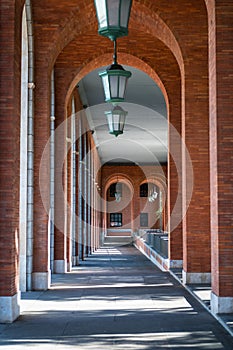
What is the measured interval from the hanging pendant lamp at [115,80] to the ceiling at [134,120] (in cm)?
1043

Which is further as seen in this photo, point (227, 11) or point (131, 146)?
→ point (131, 146)

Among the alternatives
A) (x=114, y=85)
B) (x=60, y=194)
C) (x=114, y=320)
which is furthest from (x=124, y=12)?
(x=60, y=194)

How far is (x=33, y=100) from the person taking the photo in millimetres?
13125

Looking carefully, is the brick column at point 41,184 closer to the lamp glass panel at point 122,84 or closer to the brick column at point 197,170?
the brick column at point 197,170

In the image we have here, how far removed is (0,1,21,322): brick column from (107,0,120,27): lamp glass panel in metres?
4.27

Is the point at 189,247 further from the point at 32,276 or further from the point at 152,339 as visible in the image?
the point at 152,339

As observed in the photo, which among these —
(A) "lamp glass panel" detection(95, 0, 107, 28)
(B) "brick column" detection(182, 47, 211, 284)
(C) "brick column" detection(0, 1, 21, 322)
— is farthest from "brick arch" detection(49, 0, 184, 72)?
(A) "lamp glass panel" detection(95, 0, 107, 28)

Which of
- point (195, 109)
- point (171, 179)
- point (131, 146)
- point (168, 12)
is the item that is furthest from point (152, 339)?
point (131, 146)

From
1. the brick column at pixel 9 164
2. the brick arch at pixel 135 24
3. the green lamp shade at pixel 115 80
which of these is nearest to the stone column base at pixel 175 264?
the brick arch at pixel 135 24

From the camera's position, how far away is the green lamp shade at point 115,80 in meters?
7.37

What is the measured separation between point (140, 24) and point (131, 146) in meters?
20.8

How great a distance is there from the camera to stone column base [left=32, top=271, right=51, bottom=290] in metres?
12.8

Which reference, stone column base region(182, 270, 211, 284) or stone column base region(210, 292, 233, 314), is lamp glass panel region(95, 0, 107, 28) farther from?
stone column base region(182, 270, 211, 284)

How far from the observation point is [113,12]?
508 cm
